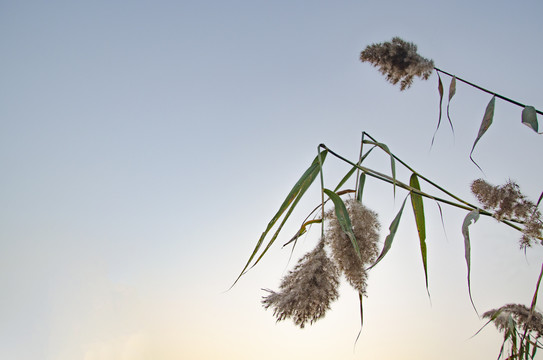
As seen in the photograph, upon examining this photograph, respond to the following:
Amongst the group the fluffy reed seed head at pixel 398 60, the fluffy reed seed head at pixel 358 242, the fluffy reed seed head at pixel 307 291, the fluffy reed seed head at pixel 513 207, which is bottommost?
the fluffy reed seed head at pixel 307 291

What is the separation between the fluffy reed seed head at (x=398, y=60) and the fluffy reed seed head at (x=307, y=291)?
104cm

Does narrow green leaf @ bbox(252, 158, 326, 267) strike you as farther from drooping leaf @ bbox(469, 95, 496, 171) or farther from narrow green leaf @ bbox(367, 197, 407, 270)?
drooping leaf @ bbox(469, 95, 496, 171)

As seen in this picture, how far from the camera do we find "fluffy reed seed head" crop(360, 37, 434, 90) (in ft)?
5.54

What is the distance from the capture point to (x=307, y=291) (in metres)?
0.85

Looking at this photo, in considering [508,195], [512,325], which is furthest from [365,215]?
[512,325]

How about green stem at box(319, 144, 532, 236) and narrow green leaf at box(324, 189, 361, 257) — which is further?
green stem at box(319, 144, 532, 236)

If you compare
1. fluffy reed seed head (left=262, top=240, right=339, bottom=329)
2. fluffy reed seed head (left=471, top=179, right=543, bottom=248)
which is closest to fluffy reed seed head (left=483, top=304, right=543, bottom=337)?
fluffy reed seed head (left=471, top=179, right=543, bottom=248)

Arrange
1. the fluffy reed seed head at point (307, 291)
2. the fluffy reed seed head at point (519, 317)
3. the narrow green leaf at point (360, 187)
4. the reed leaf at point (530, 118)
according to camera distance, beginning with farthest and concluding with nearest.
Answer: the fluffy reed seed head at point (519, 317), the reed leaf at point (530, 118), the narrow green leaf at point (360, 187), the fluffy reed seed head at point (307, 291)

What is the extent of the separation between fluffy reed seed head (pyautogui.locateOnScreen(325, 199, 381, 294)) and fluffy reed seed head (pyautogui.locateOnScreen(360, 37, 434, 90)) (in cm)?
83

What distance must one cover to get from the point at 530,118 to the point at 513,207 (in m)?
0.29

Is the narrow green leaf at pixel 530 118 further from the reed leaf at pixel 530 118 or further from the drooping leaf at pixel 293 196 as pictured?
the drooping leaf at pixel 293 196

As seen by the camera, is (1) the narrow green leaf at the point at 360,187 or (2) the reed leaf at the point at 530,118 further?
(2) the reed leaf at the point at 530,118

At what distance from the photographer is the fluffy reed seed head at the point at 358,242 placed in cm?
94

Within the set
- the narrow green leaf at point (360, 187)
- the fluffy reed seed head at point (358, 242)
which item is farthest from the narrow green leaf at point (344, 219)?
the narrow green leaf at point (360, 187)
